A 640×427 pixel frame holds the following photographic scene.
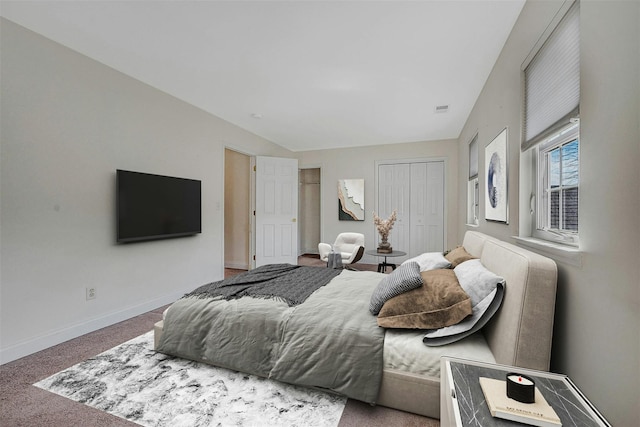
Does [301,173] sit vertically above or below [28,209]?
above

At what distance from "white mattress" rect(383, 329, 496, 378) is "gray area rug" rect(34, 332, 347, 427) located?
0.44 metres

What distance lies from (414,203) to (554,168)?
13.2 feet

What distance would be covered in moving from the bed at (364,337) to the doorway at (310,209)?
5.14 meters

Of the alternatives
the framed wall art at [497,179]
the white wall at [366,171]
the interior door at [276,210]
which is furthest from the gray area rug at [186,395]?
the white wall at [366,171]

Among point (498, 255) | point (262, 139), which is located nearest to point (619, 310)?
point (498, 255)

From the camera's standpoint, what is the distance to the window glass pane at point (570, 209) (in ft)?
4.59

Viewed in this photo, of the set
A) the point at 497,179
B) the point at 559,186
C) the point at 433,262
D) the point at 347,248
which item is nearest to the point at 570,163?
the point at 559,186

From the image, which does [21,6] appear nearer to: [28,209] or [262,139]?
[28,209]

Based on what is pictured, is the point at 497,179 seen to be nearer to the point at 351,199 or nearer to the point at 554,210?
the point at 554,210

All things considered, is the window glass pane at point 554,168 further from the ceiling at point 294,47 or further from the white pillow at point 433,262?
the ceiling at point 294,47

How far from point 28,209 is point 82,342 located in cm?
122

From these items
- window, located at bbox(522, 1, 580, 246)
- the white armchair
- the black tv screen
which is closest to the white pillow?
window, located at bbox(522, 1, 580, 246)

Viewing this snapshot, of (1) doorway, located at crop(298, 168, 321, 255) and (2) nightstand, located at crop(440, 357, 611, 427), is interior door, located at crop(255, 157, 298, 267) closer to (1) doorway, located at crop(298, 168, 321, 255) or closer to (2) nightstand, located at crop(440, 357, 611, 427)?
(1) doorway, located at crop(298, 168, 321, 255)

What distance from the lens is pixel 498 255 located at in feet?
5.61
